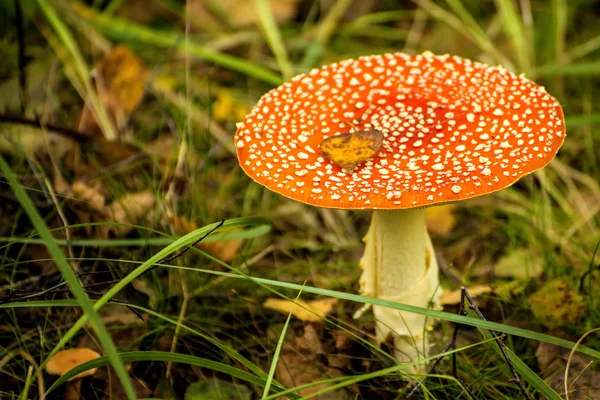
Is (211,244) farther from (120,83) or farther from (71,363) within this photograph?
(120,83)

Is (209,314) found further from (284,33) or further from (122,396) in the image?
(284,33)

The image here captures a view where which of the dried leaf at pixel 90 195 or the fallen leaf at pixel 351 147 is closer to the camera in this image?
the fallen leaf at pixel 351 147

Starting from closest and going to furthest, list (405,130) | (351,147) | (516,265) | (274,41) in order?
(351,147)
(405,130)
(516,265)
(274,41)

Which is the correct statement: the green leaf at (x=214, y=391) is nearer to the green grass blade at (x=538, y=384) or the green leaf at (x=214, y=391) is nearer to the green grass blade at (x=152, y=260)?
the green grass blade at (x=152, y=260)

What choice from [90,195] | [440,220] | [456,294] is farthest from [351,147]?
[440,220]

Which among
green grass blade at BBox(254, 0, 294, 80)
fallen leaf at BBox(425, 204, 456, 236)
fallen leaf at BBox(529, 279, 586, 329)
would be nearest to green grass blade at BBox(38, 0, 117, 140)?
green grass blade at BBox(254, 0, 294, 80)

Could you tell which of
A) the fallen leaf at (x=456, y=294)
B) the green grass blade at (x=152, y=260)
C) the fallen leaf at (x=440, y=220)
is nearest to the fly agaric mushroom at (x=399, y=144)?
the green grass blade at (x=152, y=260)

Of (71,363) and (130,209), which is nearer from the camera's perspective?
(71,363)
